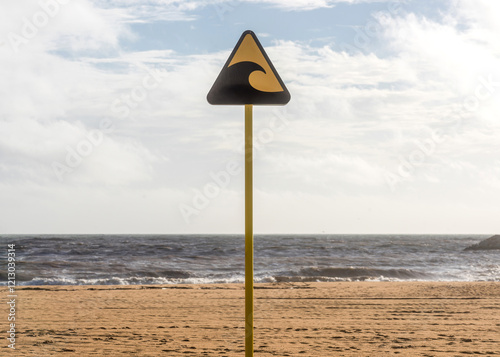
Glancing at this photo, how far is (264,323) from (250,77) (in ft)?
20.4

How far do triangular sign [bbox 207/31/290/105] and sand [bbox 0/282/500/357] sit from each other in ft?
14.1

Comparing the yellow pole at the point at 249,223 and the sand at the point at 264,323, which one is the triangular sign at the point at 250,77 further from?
the sand at the point at 264,323

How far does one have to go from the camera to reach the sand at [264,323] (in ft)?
24.3

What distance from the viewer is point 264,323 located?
30.3 ft

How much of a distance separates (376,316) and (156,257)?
24.4 metres

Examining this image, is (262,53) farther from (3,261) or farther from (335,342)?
(3,261)

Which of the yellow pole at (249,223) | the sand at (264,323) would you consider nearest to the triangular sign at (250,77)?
the yellow pole at (249,223)

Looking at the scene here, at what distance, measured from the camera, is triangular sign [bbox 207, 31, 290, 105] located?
4.20 m

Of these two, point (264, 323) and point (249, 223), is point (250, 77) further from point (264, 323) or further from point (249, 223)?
point (264, 323)

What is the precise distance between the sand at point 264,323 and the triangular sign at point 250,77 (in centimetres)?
430

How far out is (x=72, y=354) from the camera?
23.5ft

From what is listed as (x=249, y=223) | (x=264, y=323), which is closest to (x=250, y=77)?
(x=249, y=223)

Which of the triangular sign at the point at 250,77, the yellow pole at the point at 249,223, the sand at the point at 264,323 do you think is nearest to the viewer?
the yellow pole at the point at 249,223

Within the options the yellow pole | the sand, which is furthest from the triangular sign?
the sand
